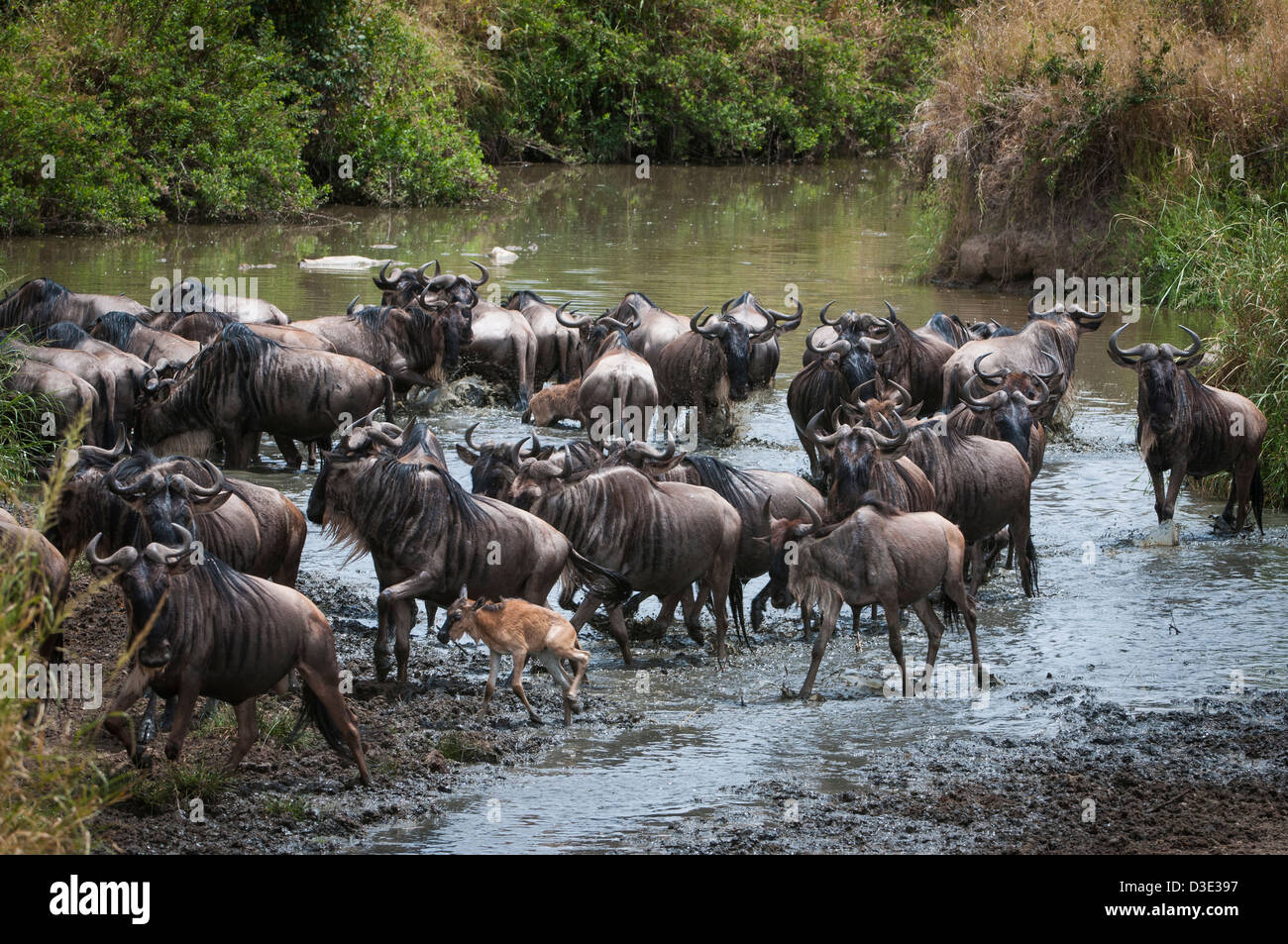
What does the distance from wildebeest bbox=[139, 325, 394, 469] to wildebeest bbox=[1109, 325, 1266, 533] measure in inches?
229

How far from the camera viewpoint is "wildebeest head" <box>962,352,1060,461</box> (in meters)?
10.5

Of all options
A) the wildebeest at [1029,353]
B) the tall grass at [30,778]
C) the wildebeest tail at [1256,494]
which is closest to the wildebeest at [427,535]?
the tall grass at [30,778]

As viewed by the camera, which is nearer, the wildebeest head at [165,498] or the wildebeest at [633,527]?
the wildebeest head at [165,498]

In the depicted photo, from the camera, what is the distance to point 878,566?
782 cm

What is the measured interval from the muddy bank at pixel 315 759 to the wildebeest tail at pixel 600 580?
1.85 ft

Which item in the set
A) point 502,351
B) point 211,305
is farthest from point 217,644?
point 211,305

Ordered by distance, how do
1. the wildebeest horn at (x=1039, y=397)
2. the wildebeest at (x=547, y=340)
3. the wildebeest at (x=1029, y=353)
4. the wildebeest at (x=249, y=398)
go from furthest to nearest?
the wildebeest at (x=547, y=340) → the wildebeest at (x=1029, y=353) → the wildebeest at (x=249, y=398) → the wildebeest horn at (x=1039, y=397)

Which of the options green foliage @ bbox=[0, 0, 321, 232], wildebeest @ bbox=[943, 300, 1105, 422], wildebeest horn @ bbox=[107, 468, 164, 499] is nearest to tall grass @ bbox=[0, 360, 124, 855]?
wildebeest horn @ bbox=[107, 468, 164, 499]

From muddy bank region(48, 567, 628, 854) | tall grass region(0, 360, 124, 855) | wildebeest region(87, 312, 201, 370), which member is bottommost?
muddy bank region(48, 567, 628, 854)

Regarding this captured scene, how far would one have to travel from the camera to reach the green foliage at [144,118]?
22.3 meters

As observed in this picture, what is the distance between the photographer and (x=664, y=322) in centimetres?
1480

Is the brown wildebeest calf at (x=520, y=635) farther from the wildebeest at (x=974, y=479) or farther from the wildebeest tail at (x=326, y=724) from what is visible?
the wildebeest at (x=974, y=479)

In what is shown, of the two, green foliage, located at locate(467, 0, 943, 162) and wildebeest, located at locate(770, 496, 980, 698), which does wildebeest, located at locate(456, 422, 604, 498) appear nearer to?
wildebeest, located at locate(770, 496, 980, 698)
